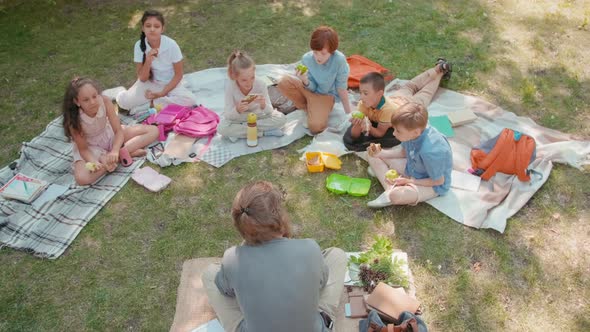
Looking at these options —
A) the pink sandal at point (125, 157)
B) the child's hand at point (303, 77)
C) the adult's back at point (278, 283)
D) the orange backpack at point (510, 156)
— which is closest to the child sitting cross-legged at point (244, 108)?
the child's hand at point (303, 77)

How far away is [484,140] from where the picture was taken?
200 inches

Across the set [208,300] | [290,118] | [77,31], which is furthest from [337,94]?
[77,31]

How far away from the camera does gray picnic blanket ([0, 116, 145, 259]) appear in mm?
4074

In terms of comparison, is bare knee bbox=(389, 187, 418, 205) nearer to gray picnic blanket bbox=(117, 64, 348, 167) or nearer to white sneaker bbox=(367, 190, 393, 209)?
white sneaker bbox=(367, 190, 393, 209)

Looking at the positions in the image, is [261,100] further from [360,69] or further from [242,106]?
[360,69]

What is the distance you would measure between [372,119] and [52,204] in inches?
134

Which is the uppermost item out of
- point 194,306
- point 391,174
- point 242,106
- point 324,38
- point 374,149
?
point 324,38

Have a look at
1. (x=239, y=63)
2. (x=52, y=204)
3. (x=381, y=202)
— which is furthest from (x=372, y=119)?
(x=52, y=204)

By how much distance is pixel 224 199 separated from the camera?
14.8ft

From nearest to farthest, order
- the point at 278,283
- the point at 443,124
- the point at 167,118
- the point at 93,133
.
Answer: the point at 278,283 → the point at 93,133 → the point at 443,124 → the point at 167,118

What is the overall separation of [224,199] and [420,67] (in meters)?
3.47

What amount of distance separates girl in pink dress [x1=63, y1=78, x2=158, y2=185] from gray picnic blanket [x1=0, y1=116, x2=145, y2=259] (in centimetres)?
15

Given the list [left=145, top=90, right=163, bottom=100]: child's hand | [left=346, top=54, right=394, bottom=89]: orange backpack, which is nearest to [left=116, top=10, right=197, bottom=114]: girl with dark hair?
[left=145, top=90, right=163, bottom=100]: child's hand

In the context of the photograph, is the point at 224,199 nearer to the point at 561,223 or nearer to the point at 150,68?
the point at 150,68
